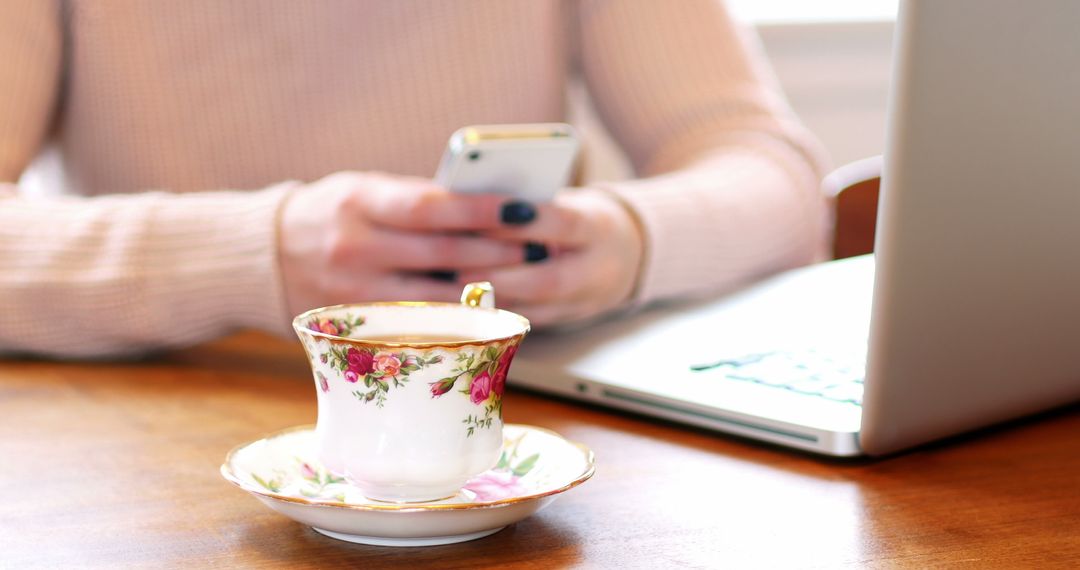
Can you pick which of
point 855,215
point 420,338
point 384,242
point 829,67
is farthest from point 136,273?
point 829,67

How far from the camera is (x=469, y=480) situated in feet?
1.46

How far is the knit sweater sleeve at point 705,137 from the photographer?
923 mm

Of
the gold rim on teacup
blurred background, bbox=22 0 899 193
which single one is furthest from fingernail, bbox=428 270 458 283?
blurred background, bbox=22 0 899 193

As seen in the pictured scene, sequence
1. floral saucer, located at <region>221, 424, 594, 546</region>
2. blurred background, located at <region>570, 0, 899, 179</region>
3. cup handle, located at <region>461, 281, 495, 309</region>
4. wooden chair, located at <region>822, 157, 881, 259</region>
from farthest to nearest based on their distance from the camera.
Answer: blurred background, located at <region>570, 0, 899, 179</region>, wooden chair, located at <region>822, 157, 881, 259</region>, cup handle, located at <region>461, 281, 495, 309</region>, floral saucer, located at <region>221, 424, 594, 546</region>

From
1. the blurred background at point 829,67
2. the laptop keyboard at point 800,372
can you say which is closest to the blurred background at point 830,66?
the blurred background at point 829,67

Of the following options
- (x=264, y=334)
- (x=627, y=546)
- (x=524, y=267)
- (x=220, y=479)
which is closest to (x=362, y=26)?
(x=264, y=334)

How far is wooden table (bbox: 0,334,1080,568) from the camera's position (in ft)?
1.29

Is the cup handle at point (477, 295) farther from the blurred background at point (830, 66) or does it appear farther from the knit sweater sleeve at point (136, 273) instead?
the blurred background at point (830, 66)

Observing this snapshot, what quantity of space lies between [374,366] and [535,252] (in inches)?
12.9

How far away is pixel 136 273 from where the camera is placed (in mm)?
790

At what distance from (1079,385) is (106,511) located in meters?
0.50

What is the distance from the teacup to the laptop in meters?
0.16

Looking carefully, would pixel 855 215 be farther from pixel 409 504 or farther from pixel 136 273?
pixel 409 504

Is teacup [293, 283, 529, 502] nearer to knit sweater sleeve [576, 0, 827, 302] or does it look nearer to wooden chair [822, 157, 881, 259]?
knit sweater sleeve [576, 0, 827, 302]
